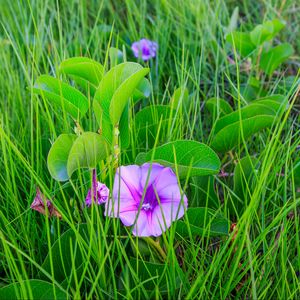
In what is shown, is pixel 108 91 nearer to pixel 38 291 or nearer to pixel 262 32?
pixel 38 291

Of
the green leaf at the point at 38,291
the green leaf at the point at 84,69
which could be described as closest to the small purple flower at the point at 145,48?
the green leaf at the point at 84,69

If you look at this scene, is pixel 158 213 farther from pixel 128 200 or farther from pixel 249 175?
pixel 249 175

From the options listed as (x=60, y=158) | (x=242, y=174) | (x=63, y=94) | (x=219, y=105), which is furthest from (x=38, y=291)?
(x=219, y=105)

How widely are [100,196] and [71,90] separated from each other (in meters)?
0.17

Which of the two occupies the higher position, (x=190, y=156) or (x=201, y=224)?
(x=190, y=156)

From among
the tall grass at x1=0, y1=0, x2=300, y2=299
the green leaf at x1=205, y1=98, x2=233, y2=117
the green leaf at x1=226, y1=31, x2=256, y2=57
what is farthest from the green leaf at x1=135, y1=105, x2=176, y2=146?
the green leaf at x1=226, y1=31, x2=256, y2=57

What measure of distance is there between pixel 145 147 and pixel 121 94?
30 cm

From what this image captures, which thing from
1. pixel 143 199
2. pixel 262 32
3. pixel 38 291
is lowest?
pixel 38 291

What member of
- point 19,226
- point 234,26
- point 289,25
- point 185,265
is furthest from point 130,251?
point 289,25

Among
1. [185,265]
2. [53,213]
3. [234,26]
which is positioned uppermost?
[234,26]

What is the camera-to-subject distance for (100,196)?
0.76 metres

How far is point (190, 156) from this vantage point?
766 millimetres

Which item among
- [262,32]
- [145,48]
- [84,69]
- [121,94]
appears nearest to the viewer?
[121,94]

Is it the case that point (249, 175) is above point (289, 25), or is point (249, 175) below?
below
